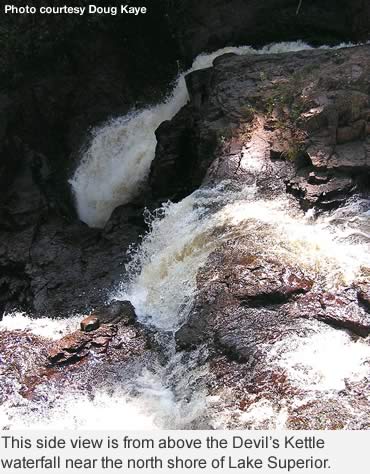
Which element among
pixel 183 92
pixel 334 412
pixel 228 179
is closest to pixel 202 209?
pixel 228 179

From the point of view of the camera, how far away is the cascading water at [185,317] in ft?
17.8

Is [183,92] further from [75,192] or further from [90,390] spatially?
[90,390]

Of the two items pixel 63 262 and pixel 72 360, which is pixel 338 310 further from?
pixel 63 262

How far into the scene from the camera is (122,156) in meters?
11.2

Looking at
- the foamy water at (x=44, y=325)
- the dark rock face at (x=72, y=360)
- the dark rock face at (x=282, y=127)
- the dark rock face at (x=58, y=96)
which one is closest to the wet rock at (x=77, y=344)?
the dark rock face at (x=72, y=360)

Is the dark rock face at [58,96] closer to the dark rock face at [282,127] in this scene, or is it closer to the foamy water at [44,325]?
the foamy water at [44,325]

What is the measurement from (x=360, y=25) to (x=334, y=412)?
8.92 m

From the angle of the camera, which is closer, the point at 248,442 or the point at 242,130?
the point at 248,442

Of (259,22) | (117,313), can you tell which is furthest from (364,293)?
(259,22)

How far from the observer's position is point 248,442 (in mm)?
4406

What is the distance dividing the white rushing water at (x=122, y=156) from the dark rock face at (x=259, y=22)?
38 cm

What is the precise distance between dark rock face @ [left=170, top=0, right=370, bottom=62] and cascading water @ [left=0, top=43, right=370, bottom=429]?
5.19m

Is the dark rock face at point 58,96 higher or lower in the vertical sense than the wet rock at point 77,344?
higher

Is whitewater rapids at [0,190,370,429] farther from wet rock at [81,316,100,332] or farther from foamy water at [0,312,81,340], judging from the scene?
wet rock at [81,316,100,332]
